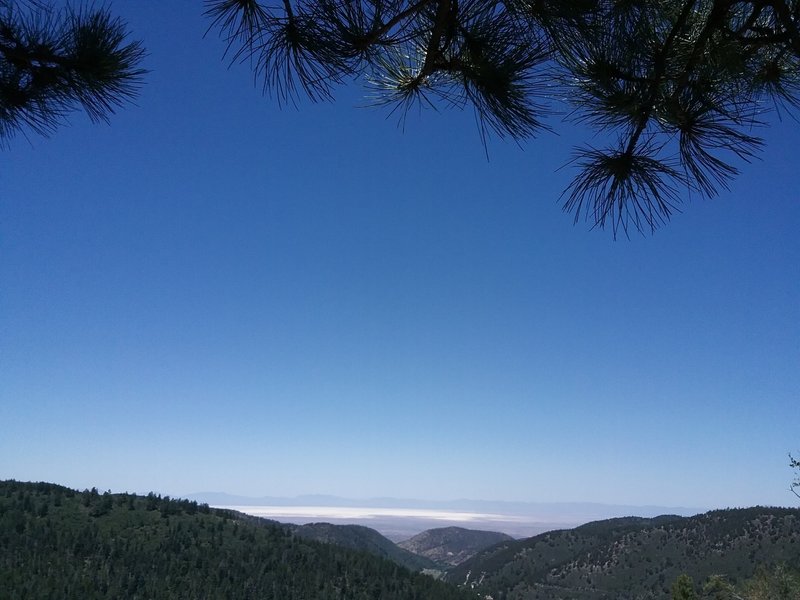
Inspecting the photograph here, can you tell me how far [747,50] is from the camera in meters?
4.08

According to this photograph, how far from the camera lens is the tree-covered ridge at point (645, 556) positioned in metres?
78.2

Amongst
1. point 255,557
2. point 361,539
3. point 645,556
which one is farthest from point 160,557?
point 361,539

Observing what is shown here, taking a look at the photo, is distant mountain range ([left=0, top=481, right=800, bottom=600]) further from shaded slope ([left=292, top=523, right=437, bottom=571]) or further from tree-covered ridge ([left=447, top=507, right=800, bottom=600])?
shaded slope ([left=292, top=523, right=437, bottom=571])

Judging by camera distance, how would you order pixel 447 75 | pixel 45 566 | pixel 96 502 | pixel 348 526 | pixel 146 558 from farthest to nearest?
pixel 348 526 → pixel 96 502 → pixel 146 558 → pixel 45 566 → pixel 447 75

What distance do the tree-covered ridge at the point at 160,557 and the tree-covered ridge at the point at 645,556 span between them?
2700 centimetres

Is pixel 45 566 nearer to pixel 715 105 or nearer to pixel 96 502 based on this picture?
pixel 96 502

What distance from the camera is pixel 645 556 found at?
3770 inches

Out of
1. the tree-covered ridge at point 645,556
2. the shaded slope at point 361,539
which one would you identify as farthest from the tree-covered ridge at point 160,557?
the shaded slope at point 361,539

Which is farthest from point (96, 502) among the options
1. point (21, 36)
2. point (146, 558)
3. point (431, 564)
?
point (431, 564)

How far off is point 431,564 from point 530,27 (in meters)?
203

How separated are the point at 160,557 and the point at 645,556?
72376 mm

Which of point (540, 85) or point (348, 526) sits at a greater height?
point (540, 85)

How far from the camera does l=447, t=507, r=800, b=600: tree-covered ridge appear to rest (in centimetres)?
7825

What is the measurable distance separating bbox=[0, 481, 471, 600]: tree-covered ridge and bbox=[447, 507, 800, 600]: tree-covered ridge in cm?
2700
